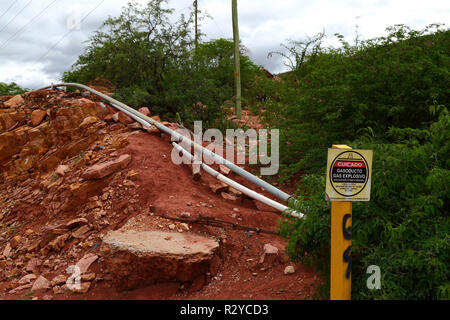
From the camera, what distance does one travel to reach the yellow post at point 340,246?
108 inches

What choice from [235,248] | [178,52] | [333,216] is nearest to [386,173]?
[333,216]

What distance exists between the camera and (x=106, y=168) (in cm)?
650

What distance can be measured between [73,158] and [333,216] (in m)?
6.51

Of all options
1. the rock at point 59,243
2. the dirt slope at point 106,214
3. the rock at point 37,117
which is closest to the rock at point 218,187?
the dirt slope at point 106,214

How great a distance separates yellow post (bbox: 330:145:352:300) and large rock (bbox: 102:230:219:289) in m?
1.83

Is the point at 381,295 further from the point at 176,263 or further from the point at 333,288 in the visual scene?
the point at 176,263

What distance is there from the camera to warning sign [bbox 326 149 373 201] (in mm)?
2729

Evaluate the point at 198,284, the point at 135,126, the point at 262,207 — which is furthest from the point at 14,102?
the point at 198,284

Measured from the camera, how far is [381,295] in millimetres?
2709

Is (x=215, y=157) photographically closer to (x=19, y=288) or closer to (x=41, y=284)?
(x=41, y=284)

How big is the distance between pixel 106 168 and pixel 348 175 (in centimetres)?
474

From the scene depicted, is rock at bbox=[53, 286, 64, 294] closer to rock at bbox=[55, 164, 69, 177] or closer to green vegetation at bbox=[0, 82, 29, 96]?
rock at bbox=[55, 164, 69, 177]

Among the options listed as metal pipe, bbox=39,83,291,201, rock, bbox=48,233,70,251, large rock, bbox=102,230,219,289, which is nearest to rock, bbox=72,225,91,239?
rock, bbox=48,233,70,251

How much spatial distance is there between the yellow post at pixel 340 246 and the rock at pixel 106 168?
4609mm
